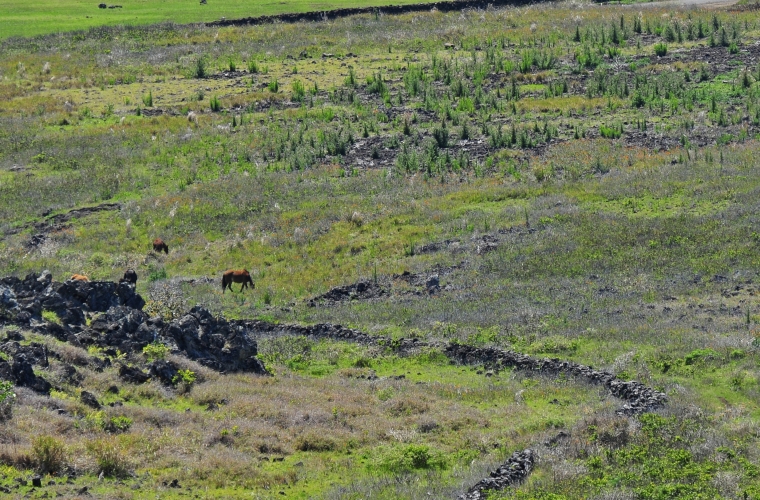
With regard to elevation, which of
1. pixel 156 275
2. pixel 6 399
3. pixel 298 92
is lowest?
pixel 156 275

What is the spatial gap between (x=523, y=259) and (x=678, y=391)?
13436mm

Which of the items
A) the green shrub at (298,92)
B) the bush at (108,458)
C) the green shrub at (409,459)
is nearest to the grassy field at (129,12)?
the green shrub at (298,92)

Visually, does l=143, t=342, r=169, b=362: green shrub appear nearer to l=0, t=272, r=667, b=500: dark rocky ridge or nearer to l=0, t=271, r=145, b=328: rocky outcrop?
l=0, t=272, r=667, b=500: dark rocky ridge

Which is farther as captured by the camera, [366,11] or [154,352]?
[366,11]

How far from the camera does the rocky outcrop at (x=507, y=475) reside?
1938 centimetres

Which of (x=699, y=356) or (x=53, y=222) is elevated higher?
(x=53, y=222)

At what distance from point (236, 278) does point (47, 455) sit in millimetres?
20466

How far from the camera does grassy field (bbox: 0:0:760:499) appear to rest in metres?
21.0

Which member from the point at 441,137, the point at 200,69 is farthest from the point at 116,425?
the point at 200,69

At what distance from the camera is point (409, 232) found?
43.0m

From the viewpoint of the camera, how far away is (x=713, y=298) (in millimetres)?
32500

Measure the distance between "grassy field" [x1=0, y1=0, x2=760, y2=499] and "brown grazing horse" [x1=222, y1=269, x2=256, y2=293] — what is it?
2.13 feet

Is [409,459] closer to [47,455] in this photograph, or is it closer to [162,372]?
[47,455]

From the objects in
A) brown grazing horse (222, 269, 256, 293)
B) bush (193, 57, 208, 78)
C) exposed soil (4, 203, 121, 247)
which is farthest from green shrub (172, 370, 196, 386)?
bush (193, 57, 208, 78)
